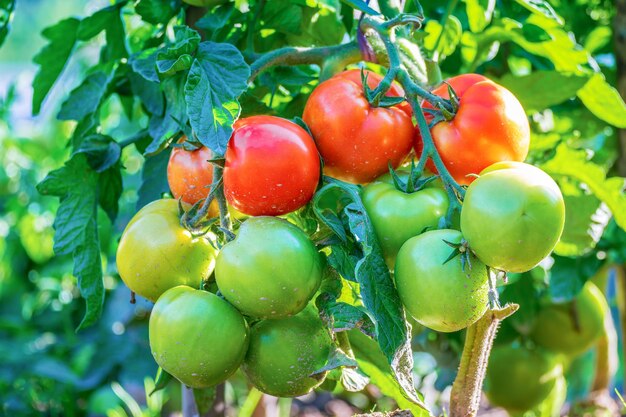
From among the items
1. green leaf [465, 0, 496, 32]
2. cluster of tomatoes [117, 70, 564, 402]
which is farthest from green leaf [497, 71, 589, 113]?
cluster of tomatoes [117, 70, 564, 402]

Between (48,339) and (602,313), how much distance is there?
1361mm

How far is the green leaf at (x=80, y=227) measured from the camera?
2.68 feet

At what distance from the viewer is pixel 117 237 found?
1.44 meters

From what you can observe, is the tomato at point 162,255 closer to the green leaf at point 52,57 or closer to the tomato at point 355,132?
the tomato at point 355,132

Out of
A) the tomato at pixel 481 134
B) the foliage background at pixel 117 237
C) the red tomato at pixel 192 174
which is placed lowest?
the foliage background at pixel 117 237

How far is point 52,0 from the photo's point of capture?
25.0 ft

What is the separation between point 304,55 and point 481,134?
9.7 inches

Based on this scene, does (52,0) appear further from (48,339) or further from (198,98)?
(198,98)

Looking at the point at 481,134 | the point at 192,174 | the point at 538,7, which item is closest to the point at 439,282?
the point at 481,134

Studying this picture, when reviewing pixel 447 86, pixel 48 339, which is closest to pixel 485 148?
pixel 447 86

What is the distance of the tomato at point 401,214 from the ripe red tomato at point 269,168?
0.21ft

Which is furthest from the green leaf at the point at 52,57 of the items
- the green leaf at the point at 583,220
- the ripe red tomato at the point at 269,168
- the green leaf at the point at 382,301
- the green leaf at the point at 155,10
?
the green leaf at the point at 583,220

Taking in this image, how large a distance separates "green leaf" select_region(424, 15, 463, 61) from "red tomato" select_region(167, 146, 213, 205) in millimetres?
406

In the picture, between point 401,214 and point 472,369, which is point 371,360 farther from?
point 401,214
